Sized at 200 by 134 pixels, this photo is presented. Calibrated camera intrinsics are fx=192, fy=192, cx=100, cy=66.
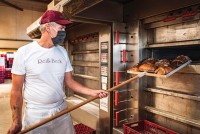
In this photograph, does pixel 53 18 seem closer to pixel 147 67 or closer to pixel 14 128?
pixel 14 128

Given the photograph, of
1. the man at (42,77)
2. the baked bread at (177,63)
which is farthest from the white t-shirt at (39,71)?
the baked bread at (177,63)

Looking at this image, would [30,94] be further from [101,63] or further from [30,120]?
[101,63]

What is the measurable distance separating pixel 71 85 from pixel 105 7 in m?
1.47

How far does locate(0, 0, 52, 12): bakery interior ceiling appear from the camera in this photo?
7.36m

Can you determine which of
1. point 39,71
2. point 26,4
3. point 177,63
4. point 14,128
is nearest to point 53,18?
point 39,71

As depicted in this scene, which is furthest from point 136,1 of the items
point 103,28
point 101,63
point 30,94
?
point 30,94

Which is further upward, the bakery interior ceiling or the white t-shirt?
the bakery interior ceiling

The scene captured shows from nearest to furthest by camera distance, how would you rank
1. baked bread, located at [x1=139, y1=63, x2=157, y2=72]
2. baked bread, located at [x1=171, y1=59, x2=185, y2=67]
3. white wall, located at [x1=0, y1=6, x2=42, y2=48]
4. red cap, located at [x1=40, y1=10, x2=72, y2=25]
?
red cap, located at [x1=40, y1=10, x2=72, y2=25] → baked bread, located at [x1=171, y1=59, x2=185, y2=67] → baked bread, located at [x1=139, y1=63, x2=157, y2=72] → white wall, located at [x1=0, y1=6, x2=42, y2=48]

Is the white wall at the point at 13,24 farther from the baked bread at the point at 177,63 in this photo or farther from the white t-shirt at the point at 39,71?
the baked bread at the point at 177,63

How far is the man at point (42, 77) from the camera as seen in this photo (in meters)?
1.73

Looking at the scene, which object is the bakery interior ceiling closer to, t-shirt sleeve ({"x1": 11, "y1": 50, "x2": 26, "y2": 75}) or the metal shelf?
the metal shelf

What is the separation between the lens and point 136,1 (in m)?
2.84

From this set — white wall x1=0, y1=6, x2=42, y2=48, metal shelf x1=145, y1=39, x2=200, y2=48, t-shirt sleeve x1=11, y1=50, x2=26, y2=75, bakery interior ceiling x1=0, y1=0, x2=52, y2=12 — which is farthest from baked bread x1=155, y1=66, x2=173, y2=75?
white wall x1=0, y1=6, x2=42, y2=48

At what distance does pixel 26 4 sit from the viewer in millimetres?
8016
